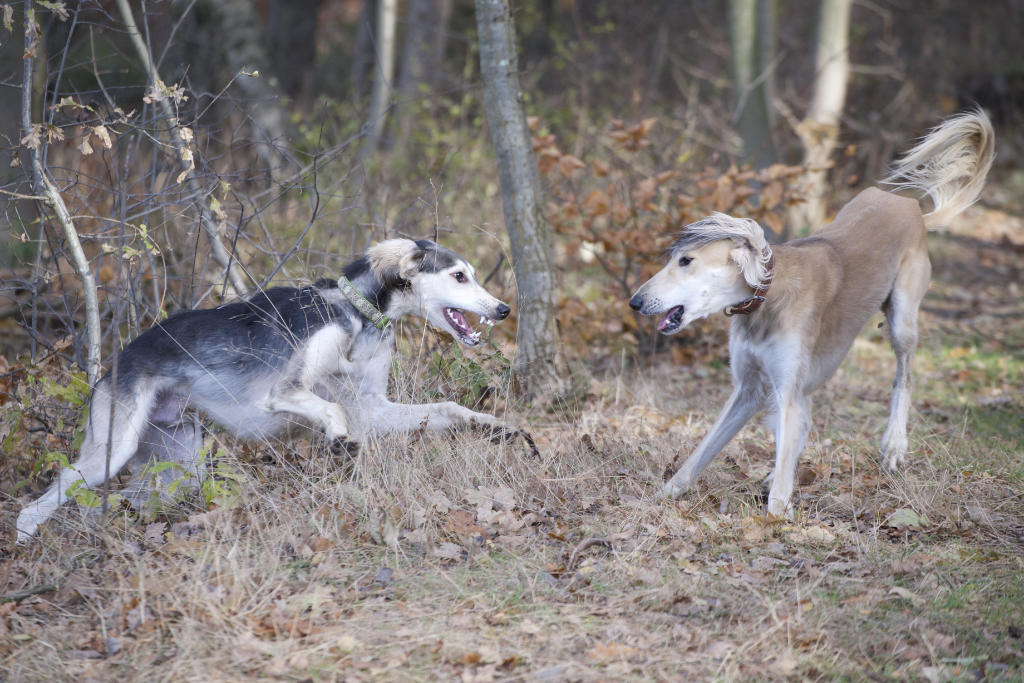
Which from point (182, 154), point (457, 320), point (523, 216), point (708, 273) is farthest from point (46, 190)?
point (708, 273)

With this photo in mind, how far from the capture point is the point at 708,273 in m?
4.60

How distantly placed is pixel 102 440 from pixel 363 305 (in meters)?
1.46

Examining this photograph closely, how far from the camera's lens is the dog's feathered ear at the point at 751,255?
14.8ft

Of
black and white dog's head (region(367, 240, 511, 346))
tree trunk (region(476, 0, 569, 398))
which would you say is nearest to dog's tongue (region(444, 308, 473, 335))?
black and white dog's head (region(367, 240, 511, 346))

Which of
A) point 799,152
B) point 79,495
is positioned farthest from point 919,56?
point 79,495

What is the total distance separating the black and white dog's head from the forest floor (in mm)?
655

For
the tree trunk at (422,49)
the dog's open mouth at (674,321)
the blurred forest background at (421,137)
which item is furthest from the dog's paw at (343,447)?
the tree trunk at (422,49)

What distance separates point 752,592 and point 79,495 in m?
3.00

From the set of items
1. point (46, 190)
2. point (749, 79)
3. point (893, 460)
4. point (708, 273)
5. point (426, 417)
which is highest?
point (46, 190)

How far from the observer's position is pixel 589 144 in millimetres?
10820

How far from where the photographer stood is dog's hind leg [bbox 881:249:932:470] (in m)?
5.46

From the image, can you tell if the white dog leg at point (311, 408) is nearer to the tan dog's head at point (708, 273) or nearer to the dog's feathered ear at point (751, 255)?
the tan dog's head at point (708, 273)

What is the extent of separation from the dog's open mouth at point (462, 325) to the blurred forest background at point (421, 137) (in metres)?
0.71

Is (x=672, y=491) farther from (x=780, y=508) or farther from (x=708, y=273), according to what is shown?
(x=708, y=273)
